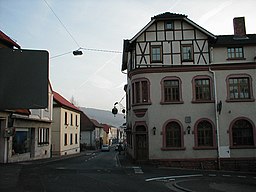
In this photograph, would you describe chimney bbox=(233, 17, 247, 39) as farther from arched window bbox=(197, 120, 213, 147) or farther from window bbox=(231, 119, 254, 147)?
arched window bbox=(197, 120, 213, 147)

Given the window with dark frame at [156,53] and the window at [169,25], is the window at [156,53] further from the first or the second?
the window at [169,25]

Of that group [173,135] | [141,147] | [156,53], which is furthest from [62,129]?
[156,53]

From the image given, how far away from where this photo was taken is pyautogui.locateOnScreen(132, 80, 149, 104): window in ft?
80.3

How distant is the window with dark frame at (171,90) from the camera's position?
2423 centimetres

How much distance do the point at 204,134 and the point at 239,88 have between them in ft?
16.5

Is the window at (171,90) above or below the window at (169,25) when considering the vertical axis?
below

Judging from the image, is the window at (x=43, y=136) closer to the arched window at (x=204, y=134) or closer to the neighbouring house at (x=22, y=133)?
the neighbouring house at (x=22, y=133)

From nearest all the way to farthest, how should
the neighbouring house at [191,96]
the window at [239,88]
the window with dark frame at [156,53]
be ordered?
the neighbouring house at [191,96] → the window at [239,88] → the window with dark frame at [156,53]

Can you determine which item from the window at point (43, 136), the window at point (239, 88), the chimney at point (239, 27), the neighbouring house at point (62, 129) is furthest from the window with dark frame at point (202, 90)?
the neighbouring house at point (62, 129)

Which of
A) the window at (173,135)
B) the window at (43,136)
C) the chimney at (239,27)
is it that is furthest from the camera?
the window at (43,136)

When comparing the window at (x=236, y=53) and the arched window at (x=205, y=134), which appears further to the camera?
the window at (x=236, y=53)

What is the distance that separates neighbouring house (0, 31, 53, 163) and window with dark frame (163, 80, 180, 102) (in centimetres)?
993

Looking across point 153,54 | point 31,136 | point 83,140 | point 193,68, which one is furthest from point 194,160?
point 83,140

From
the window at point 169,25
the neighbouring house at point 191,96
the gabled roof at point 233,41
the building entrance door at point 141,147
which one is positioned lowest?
the building entrance door at point 141,147
